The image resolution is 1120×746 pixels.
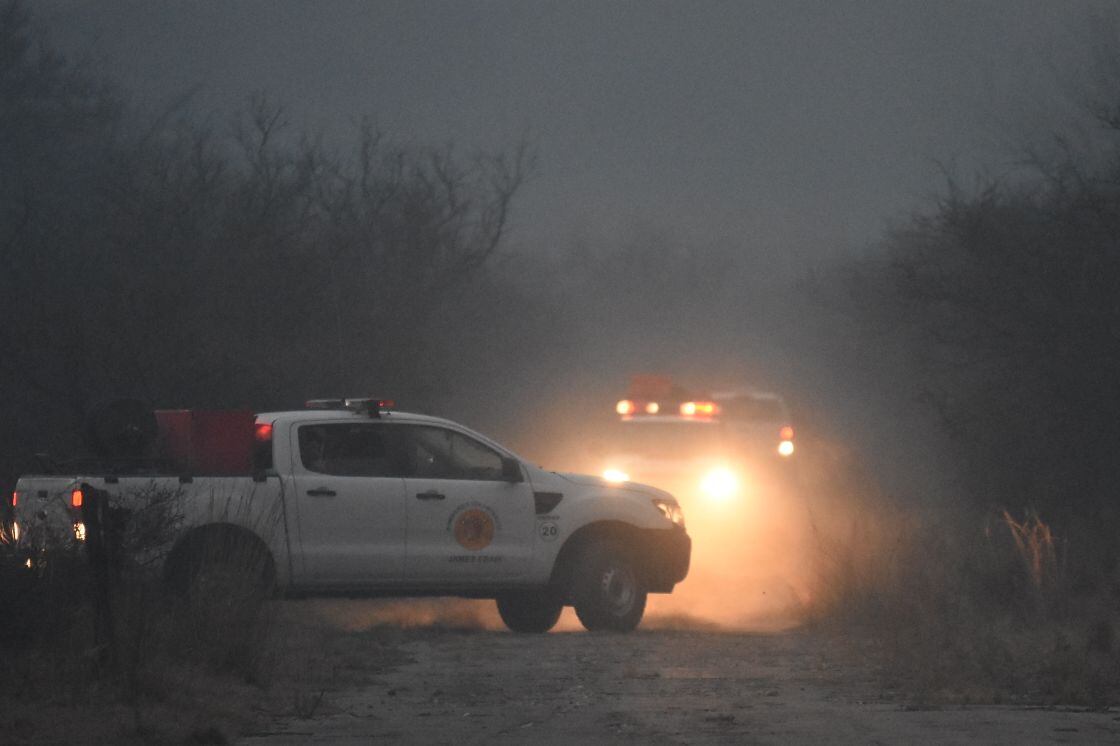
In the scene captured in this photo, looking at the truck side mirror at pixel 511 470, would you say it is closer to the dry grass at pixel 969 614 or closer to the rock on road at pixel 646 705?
the rock on road at pixel 646 705

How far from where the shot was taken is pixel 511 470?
1404cm

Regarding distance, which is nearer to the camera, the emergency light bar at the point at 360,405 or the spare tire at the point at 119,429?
the spare tire at the point at 119,429

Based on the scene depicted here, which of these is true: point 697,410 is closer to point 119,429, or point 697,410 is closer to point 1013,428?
point 1013,428

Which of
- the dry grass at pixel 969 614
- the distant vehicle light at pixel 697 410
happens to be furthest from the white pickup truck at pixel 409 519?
the distant vehicle light at pixel 697 410

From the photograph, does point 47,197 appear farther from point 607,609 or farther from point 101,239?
point 607,609

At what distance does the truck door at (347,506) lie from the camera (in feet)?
43.3

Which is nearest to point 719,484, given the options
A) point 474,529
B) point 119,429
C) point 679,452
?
point 679,452

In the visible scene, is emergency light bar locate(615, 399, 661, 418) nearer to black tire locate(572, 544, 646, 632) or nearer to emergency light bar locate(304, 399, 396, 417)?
black tire locate(572, 544, 646, 632)

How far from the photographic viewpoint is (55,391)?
22484 mm

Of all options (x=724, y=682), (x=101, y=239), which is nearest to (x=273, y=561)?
(x=724, y=682)

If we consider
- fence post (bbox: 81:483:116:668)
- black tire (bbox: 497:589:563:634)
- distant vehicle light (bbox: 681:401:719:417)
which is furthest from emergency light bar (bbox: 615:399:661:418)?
fence post (bbox: 81:483:116:668)

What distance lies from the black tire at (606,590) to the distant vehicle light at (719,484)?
572 cm

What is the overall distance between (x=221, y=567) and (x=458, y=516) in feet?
9.40

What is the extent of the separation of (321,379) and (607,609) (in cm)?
1367
